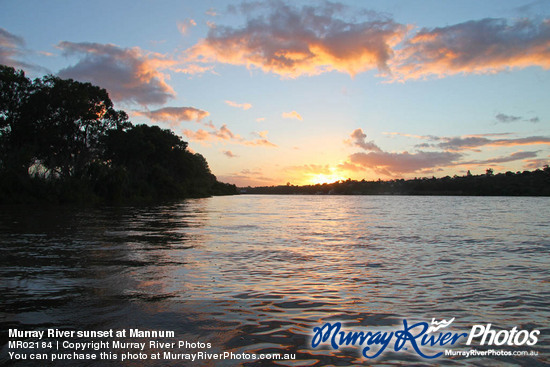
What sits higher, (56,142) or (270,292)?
(56,142)

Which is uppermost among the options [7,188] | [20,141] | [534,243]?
[20,141]

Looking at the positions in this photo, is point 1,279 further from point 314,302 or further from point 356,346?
point 356,346

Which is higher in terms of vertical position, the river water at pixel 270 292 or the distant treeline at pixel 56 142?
the distant treeline at pixel 56 142

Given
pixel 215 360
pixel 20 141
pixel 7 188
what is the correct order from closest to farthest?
pixel 215 360 → pixel 7 188 → pixel 20 141

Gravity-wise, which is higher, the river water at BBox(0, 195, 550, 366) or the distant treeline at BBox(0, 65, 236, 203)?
the distant treeline at BBox(0, 65, 236, 203)

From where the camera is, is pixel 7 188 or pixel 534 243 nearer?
pixel 534 243

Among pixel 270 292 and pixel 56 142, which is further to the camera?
pixel 56 142

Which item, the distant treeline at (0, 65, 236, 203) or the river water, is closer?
the river water

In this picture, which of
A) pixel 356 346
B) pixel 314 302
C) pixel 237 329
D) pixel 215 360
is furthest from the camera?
pixel 314 302

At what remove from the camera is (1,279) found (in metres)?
7.58

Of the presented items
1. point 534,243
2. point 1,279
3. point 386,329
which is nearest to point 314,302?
point 386,329

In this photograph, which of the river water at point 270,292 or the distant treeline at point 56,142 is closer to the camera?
the river water at point 270,292

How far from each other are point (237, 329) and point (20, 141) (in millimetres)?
56927

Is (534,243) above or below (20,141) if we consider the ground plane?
below
